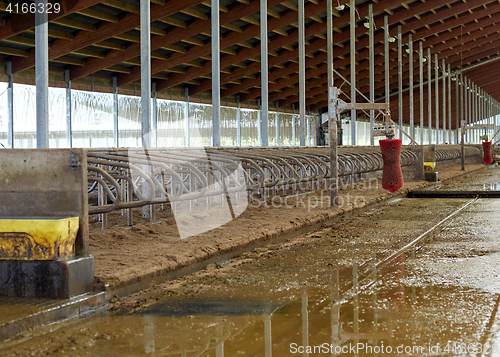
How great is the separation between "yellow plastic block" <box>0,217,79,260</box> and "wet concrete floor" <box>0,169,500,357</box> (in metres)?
0.58

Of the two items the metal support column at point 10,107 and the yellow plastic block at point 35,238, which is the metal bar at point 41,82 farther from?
the metal support column at point 10,107

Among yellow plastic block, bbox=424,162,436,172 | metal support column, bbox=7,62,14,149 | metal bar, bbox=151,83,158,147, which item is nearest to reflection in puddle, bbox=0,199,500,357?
yellow plastic block, bbox=424,162,436,172

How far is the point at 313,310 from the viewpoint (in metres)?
3.84

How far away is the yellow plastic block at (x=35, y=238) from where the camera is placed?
13.5ft

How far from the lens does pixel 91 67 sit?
19875mm

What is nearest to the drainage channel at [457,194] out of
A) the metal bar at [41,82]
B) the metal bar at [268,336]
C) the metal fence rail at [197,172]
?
the metal fence rail at [197,172]

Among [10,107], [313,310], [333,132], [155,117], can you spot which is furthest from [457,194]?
[155,117]

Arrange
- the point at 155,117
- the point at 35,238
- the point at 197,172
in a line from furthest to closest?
the point at 155,117 < the point at 197,172 < the point at 35,238

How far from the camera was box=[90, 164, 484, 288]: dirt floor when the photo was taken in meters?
4.89

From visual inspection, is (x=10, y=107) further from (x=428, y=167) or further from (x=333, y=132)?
(x=428, y=167)

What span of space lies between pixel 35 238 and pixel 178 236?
2.56 meters

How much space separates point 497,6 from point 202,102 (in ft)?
55.1

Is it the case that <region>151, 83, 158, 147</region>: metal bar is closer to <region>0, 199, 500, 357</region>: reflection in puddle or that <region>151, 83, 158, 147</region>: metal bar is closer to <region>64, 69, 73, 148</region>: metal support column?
<region>64, 69, 73, 148</region>: metal support column

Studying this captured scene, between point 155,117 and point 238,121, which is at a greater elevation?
point 238,121
